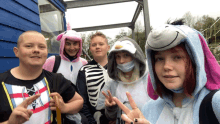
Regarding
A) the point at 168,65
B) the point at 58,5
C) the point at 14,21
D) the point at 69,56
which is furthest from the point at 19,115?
the point at 58,5

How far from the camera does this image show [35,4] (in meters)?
3.15

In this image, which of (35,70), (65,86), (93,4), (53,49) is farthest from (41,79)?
(93,4)

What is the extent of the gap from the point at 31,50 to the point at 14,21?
4.91 feet

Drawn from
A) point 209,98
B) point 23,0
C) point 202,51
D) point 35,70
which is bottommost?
point 209,98

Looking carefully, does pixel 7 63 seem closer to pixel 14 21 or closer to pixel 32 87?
pixel 14 21

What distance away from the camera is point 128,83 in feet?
5.51

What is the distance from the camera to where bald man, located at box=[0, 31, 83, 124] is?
1.19 meters

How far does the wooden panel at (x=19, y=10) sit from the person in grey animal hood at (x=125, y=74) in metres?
1.76

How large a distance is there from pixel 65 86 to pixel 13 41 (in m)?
1.48

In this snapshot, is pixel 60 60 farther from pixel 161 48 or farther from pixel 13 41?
pixel 161 48

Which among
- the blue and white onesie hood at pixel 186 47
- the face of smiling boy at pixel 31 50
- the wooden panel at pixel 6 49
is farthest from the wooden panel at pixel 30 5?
the blue and white onesie hood at pixel 186 47

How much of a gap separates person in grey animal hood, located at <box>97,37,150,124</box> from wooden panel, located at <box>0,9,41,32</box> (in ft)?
5.48

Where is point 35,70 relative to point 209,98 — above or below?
above

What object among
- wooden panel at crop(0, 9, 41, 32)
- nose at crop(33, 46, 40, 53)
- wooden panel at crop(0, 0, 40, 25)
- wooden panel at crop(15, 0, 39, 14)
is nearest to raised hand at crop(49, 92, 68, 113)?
nose at crop(33, 46, 40, 53)
